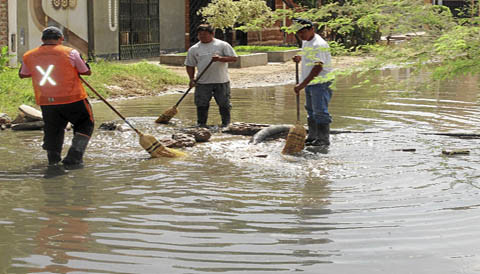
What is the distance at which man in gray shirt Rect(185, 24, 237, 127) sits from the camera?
12.0 metres

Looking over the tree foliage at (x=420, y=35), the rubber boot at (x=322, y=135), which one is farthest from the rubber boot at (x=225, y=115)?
the tree foliage at (x=420, y=35)

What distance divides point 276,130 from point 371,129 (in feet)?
5.55

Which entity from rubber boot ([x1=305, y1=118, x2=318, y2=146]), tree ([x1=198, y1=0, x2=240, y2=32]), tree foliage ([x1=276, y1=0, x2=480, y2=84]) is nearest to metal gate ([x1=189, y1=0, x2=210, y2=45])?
tree ([x1=198, y1=0, x2=240, y2=32])

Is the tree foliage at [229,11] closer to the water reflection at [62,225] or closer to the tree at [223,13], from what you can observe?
the tree at [223,13]

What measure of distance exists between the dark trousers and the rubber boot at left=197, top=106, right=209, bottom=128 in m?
3.09

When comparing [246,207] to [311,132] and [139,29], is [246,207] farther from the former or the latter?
[139,29]

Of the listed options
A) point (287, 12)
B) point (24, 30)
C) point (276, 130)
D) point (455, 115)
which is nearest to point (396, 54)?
point (287, 12)

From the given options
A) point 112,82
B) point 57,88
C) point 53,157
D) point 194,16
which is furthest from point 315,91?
point 194,16

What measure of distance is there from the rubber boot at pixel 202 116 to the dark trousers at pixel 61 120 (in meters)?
3.09

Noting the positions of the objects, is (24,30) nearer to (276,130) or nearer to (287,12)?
(276,130)

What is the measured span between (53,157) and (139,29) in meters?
16.9

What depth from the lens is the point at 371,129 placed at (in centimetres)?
1207

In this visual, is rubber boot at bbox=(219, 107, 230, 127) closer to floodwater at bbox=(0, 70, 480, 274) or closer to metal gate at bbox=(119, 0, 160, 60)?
floodwater at bbox=(0, 70, 480, 274)

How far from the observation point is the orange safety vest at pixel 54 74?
30.0 ft
